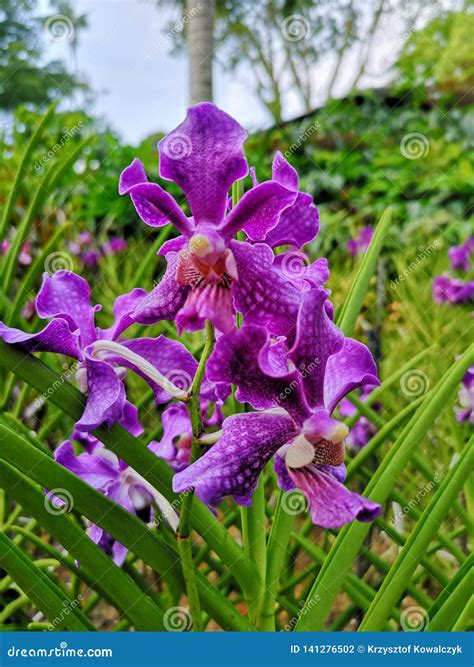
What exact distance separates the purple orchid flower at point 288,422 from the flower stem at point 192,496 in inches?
1.4

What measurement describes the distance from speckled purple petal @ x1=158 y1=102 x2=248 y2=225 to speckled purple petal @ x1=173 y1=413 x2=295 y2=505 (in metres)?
0.14

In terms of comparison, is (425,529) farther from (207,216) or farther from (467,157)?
(467,157)

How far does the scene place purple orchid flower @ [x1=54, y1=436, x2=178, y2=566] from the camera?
570 mm

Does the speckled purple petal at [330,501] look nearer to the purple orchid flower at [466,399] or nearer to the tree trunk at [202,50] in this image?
the purple orchid flower at [466,399]

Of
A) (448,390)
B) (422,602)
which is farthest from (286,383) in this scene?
(422,602)

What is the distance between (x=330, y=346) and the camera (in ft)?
1.41

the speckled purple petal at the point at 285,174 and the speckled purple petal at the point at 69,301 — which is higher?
the speckled purple petal at the point at 285,174

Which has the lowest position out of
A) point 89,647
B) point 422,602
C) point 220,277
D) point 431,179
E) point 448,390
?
point 422,602

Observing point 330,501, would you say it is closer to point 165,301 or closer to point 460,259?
point 165,301

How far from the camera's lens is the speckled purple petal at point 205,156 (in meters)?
0.41

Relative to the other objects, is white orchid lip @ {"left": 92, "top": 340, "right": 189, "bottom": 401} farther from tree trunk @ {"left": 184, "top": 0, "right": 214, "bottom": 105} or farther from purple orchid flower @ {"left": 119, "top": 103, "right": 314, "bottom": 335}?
tree trunk @ {"left": 184, "top": 0, "right": 214, "bottom": 105}

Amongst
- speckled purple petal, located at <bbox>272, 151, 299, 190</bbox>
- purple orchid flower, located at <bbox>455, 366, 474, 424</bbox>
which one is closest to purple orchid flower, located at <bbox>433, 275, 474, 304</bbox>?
purple orchid flower, located at <bbox>455, 366, 474, 424</bbox>

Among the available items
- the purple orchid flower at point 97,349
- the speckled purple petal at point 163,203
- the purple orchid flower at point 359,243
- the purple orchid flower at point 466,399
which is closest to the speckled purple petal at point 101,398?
the purple orchid flower at point 97,349

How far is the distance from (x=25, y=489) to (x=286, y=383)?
182 mm
